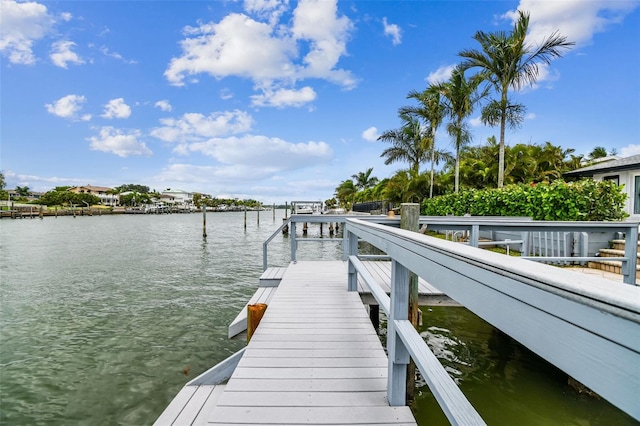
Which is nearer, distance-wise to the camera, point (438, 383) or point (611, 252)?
point (438, 383)

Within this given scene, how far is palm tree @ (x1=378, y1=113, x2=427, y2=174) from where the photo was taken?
24.1 m

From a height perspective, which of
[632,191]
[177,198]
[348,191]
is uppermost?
[177,198]

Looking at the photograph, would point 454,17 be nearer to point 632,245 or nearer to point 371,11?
point 371,11

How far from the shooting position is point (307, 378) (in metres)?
2.50

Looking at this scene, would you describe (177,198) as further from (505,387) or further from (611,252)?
→ (505,387)

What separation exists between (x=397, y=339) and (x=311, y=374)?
959mm

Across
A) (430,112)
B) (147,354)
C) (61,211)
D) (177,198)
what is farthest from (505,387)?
(177,198)

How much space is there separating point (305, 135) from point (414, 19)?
14.4m

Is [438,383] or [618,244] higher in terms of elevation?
[618,244]

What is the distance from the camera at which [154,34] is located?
71.5 ft

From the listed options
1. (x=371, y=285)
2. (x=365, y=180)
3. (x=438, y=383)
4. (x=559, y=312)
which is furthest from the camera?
(x=365, y=180)

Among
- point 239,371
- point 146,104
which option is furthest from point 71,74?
point 239,371

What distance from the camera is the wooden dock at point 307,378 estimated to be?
2.05 meters

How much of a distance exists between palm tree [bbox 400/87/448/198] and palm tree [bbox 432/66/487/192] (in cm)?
160
